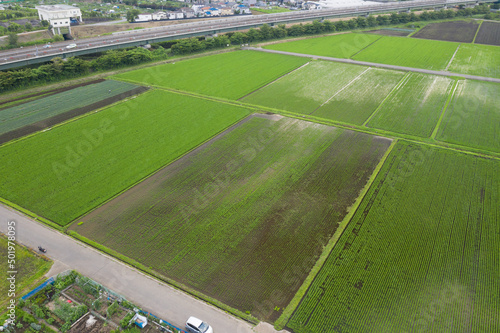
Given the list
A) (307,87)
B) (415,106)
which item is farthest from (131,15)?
(415,106)

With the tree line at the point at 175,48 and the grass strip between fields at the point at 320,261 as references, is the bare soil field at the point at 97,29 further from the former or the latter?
the grass strip between fields at the point at 320,261

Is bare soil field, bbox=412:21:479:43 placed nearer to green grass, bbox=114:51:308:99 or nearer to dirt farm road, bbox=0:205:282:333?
green grass, bbox=114:51:308:99

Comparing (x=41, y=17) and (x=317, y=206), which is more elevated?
(x=41, y=17)

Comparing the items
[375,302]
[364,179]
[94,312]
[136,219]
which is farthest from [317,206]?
[94,312]

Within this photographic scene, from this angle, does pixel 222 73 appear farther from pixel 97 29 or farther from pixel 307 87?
pixel 97 29

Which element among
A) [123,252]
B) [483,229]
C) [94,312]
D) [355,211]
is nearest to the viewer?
[94,312]

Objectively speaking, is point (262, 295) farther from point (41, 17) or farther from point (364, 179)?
point (41, 17)

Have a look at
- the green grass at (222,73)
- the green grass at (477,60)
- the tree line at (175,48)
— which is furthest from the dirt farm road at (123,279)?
the green grass at (477,60)
